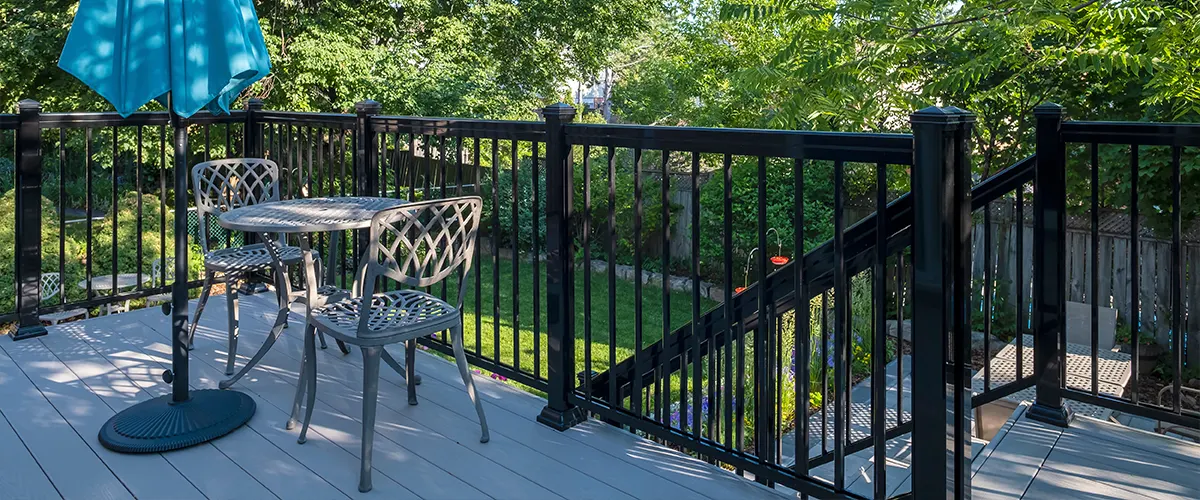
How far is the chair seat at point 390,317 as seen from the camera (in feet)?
8.16

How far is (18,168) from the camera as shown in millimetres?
3727

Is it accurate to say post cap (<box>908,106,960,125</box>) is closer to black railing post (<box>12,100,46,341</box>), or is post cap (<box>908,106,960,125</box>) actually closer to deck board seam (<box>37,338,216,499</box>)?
deck board seam (<box>37,338,216,499</box>)

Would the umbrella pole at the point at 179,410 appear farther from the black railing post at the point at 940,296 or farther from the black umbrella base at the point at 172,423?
the black railing post at the point at 940,296

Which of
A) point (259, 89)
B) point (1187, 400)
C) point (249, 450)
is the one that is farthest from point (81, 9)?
point (259, 89)

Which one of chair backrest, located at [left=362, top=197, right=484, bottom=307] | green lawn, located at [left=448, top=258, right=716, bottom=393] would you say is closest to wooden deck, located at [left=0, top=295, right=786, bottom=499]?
chair backrest, located at [left=362, top=197, right=484, bottom=307]

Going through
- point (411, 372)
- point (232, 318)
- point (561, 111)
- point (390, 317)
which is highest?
point (561, 111)

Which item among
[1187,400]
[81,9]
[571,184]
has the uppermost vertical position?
[81,9]

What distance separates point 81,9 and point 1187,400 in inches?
253

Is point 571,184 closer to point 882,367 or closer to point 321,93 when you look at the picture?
point 882,367

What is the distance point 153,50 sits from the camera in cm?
249

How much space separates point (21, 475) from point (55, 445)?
228mm

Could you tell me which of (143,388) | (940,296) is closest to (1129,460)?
(940,296)

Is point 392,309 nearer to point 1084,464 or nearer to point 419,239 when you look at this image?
point 419,239

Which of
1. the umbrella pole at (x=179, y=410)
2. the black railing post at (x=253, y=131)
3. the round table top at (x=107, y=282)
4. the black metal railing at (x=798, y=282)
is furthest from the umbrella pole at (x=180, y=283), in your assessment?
the round table top at (x=107, y=282)
